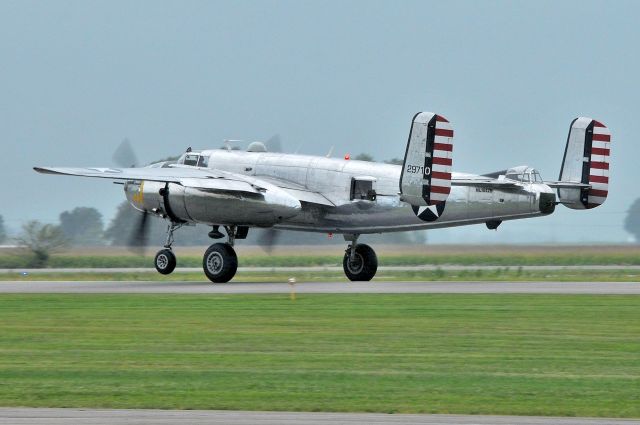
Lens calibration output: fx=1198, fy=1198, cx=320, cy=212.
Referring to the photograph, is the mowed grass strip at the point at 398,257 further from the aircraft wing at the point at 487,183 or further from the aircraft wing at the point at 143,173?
the aircraft wing at the point at 487,183

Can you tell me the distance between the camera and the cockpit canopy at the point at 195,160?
44438mm

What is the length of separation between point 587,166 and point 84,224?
44.2 m

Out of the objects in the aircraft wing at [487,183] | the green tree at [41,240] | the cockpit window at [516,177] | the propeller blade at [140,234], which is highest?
the cockpit window at [516,177]

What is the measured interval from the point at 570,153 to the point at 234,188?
1210 centimetres

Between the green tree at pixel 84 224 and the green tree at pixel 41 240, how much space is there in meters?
12.1

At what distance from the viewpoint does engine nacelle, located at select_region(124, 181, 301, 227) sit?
40.9 m

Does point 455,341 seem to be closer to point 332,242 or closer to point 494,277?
point 494,277

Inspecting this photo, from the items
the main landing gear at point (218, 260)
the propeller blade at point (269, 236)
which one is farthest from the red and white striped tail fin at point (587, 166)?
the main landing gear at point (218, 260)

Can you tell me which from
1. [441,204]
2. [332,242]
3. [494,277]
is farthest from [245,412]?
[332,242]

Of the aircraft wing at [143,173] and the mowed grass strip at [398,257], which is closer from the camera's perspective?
the aircraft wing at [143,173]

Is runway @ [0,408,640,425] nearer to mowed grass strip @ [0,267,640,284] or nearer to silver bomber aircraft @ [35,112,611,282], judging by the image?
silver bomber aircraft @ [35,112,611,282]

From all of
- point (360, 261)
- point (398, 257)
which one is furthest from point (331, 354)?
point (398, 257)

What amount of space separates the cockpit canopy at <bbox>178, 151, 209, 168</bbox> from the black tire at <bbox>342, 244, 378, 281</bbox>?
6.29 meters

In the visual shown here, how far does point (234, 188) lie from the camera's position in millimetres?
40438
